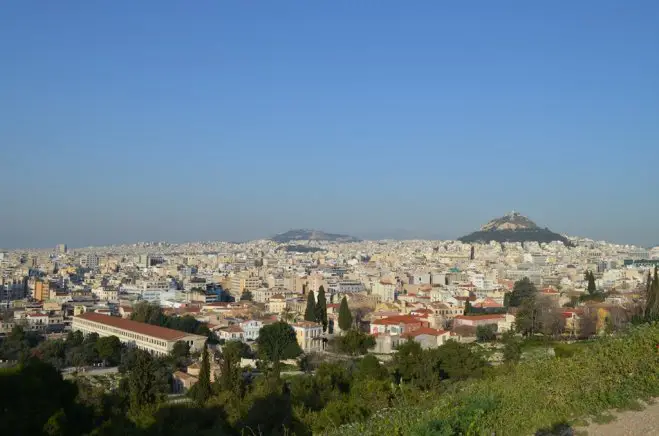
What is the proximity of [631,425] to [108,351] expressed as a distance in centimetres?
2263

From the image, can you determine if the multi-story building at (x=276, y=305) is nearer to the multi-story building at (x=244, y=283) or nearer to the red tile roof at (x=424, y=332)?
the multi-story building at (x=244, y=283)

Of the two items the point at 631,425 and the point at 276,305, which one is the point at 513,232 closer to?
the point at 276,305

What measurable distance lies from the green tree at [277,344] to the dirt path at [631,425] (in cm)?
1835

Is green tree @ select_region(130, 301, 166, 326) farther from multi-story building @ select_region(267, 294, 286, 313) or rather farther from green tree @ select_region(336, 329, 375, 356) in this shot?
green tree @ select_region(336, 329, 375, 356)

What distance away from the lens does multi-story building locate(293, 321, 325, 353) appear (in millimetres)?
27703

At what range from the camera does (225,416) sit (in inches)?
480

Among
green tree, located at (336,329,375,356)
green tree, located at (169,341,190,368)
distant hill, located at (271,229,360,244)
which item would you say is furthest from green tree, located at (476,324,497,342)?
distant hill, located at (271,229,360,244)

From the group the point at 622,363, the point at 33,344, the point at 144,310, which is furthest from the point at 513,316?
the point at 622,363

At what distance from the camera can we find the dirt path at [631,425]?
511 centimetres

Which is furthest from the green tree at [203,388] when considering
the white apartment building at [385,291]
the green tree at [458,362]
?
the white apartment building at [385,291]

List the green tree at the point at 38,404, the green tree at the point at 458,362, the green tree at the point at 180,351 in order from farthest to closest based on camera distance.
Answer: the green tree at the point at 180,351
the green tree at the point at 458,362
the green tree at the point at 38,404

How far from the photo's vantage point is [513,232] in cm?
11519

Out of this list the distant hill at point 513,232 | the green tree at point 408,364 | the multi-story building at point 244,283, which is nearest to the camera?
→ the green tree at point 408,364

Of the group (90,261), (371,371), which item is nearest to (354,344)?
(371,371)
